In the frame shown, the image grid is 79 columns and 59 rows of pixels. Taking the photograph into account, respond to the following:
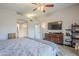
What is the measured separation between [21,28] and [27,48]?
0.33 metres

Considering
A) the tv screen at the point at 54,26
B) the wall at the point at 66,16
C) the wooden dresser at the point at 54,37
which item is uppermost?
the wall at the point at 66,16

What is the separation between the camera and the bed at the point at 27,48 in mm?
1923

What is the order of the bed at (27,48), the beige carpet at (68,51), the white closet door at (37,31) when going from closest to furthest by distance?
1. the bed at (27,48)
2. the beige carpet at (68,51)
3. the white closet door at (37,31)

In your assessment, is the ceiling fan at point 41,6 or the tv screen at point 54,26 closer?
the ceiling fan at point 41,6

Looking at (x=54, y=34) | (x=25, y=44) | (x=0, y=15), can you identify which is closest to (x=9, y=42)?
(x=25, y=44)

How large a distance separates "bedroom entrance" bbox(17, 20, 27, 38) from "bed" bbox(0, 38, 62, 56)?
A: 0.26 ft

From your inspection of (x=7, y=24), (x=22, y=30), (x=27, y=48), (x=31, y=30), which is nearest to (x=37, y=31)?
(x=31, y=30)

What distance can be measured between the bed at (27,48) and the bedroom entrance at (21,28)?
0.26ft

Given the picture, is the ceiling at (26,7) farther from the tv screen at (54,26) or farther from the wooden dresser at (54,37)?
the wooden dresser at (54,37)

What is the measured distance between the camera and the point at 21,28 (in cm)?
213

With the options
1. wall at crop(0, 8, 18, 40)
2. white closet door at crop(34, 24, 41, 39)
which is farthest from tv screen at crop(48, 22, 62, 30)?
wall at crop(0, 8, 18, 40)

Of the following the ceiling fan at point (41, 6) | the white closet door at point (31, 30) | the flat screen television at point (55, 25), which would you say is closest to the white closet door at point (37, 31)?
the white closet door at point (31, 30)

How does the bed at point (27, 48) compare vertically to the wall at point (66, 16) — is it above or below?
below

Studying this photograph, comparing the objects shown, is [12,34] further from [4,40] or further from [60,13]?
[60,13]
